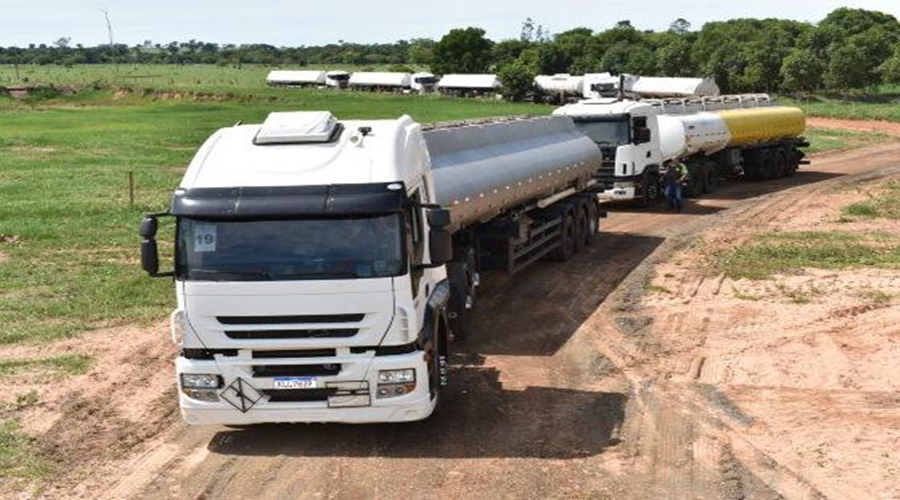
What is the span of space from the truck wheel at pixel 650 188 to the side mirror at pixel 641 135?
1.27 m

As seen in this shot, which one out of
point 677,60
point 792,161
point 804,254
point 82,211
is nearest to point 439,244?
point 804,254

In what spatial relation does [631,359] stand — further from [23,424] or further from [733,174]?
[733,174]

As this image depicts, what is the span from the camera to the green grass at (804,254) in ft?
66.3

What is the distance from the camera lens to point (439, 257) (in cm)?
1042

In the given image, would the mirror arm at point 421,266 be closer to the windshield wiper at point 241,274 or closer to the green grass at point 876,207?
the windshield wiper at point 241,274

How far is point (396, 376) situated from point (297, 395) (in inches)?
42.9

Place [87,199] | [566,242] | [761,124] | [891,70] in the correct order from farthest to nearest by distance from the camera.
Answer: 1. [891,70]
2. [761,124]
3. [87,199]
4. [566,242]

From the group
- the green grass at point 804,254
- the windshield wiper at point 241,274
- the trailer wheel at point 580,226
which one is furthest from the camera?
the trailer wheel at point 580,226

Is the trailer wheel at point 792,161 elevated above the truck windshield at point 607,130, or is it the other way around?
the truck windshield at point 607,130

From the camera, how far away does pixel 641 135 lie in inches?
1093

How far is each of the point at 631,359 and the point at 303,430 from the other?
211 inches

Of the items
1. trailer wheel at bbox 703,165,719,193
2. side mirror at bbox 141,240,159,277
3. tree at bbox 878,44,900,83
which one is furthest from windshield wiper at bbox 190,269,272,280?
tree at bbox 878,44,900,83

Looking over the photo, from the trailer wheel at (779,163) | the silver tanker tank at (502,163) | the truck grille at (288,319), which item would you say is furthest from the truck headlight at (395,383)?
the trailer wheel at (779,163)

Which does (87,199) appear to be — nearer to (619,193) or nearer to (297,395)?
(619,193)
